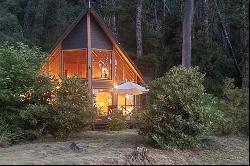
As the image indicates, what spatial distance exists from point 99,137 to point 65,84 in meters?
2.23

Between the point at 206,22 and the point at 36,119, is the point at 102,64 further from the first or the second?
the point at 206,22

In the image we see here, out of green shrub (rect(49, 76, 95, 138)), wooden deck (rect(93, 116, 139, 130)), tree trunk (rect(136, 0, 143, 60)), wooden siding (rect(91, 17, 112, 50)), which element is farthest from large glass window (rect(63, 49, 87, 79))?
tree trunk (rect(136, 0, 143, 60))

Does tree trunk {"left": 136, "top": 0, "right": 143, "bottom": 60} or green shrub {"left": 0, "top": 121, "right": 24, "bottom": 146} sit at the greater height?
tree trunk {"left": 136, "top": 0, "right": 143, "bottom": 60}

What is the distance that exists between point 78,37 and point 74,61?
5.62 ft

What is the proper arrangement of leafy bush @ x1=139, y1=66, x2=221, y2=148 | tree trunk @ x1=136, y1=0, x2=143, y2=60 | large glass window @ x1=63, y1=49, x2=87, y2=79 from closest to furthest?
leafy bush @ x1=139, y1=66, x2=221, y2=148
large glass window @ x1=63, y1=49, x2=87, y2=79
tree trunk @ x1=136, y1=0, x2=143, y2=60

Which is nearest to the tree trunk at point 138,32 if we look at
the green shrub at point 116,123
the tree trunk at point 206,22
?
the tree trunk at point 206,22

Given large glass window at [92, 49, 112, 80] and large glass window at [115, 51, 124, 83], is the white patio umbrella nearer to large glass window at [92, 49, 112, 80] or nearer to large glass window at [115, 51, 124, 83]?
large glass window at [92, 49, 112, 80]

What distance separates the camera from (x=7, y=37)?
38.2m

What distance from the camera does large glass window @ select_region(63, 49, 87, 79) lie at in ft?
78.7

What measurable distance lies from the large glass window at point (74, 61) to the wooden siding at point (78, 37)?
1.99 feet

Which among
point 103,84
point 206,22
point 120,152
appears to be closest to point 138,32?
point 206,22

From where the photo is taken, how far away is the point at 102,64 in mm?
24391

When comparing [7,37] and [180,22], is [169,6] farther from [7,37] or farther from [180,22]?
[7,37]

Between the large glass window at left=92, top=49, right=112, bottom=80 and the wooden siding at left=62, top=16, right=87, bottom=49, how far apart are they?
1.15 metres
